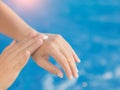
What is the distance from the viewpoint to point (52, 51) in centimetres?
83

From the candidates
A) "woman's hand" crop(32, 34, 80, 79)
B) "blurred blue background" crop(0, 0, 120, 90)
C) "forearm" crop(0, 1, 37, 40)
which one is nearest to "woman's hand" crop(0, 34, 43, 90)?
"woman's hand" crop(32, 34, 80, 79)

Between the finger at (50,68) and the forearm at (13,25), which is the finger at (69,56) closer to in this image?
the finger at (50,68)

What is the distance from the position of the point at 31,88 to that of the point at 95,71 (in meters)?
0.35

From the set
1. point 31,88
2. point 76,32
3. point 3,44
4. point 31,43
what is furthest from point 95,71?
point 31,43

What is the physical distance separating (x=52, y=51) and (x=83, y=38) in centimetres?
85

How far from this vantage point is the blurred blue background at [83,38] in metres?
1.56

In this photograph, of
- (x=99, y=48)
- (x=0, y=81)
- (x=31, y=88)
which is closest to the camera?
(x=0, y=81)

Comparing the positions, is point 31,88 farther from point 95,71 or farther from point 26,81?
point 95,71

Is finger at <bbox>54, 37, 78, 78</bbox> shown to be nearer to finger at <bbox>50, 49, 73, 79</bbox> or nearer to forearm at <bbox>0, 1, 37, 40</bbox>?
finger at <bbox>50, 49, 73, 79</bbox>

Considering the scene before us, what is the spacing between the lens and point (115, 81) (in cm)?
159

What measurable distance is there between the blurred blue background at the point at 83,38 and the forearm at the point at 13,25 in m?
0.58

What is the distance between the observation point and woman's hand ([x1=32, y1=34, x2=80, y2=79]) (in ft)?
2.61

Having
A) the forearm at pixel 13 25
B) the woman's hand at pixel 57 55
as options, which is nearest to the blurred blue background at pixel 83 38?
the forearm at pixel 13 25

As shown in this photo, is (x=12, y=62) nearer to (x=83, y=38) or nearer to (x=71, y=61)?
(x=71, y=61)
